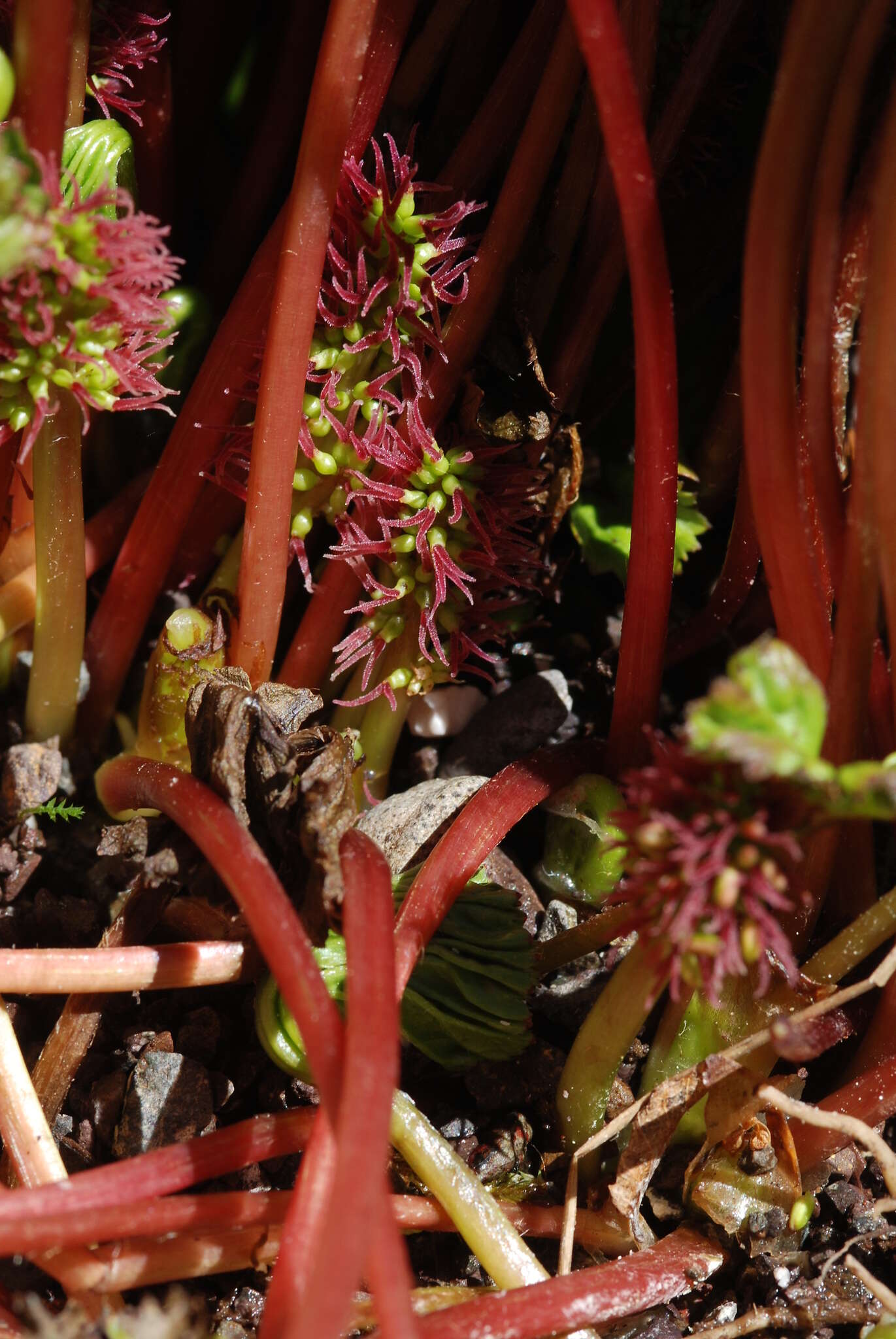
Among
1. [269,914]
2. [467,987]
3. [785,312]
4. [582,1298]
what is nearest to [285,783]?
[269,914]

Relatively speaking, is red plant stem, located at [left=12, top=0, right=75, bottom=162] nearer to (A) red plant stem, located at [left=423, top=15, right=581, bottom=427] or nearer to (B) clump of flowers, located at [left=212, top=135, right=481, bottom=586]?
(B) clump of flowers, located at [left=212, top=135, right=481, bottom=586]

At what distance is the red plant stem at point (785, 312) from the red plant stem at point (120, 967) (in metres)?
0.59

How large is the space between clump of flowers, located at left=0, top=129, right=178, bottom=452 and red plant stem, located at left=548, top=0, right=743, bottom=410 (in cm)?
44

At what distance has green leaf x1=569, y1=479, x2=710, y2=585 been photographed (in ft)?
4.26

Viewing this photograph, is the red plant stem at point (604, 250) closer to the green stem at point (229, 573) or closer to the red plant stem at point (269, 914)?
the green stem at point (229, 573)

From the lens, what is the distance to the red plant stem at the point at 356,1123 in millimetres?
668

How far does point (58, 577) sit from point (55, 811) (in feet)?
0.82

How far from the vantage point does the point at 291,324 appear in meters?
1.03

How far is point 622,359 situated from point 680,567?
0.26 metres

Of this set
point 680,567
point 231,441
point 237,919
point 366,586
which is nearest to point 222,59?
point 231,441

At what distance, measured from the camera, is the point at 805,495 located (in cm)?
106

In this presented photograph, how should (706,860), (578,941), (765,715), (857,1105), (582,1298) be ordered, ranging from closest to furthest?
1. (765,715)
2. (706,860)
3. (582,1298)
4. (857,1105)
5. (578,941)

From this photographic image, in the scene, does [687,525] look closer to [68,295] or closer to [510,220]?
[510,220]

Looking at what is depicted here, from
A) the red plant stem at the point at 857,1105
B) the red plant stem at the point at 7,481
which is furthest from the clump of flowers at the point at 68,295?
the red plant stem at the point at 857,1105
